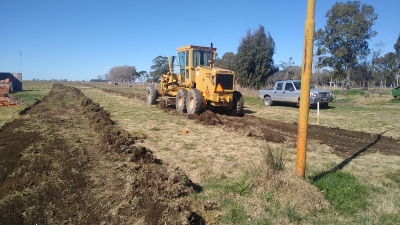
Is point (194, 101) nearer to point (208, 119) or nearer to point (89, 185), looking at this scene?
point (208, 119)

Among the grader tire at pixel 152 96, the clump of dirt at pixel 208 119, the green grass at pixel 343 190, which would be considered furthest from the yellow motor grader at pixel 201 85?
the green grass at pixel 343 190

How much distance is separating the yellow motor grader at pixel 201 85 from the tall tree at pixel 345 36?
35.8 meters

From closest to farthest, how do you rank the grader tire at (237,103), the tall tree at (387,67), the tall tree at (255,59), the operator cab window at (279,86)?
the grader tire at (237,103) → the operator cab window at (279,86) → the tall tree at (255,59) → the tall tree at (387,67)

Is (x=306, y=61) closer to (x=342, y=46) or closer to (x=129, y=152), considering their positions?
(x=129, y=152)

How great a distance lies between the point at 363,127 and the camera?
11156 millimetres

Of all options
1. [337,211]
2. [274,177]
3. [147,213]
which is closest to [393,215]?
[337,211]

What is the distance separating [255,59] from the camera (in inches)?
1362

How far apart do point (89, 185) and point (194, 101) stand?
8.63 meters

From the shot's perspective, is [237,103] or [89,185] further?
[237,103]

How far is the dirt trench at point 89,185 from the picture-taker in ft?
12.2

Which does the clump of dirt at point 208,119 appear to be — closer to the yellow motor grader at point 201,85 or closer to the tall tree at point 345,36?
the yellow motor grader at point 201,85

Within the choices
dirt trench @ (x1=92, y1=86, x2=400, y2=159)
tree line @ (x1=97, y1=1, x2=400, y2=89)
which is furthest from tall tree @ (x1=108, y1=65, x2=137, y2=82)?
dirt trench @ (x1=92, y1=86, x2=400, y2=159)

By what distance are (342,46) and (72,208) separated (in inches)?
1905

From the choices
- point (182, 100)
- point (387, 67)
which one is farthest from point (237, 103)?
point (387, 67)
